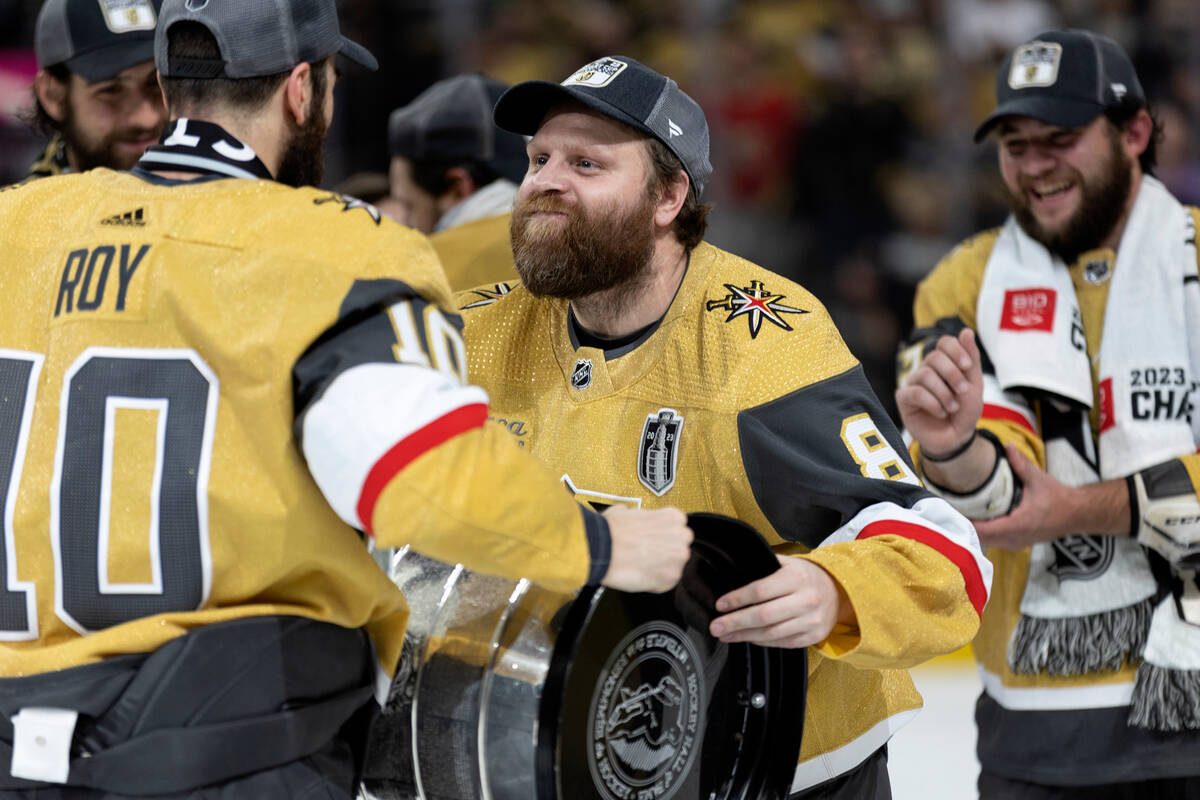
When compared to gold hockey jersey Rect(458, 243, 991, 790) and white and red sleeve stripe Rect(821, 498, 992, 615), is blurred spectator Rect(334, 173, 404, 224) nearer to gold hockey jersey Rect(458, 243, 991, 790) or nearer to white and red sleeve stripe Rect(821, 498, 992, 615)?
gold hockey jersey Rect(458, 243, 991, 790)

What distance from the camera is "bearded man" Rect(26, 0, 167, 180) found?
2.88m

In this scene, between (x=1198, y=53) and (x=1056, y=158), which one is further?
(x=1198, y=53)

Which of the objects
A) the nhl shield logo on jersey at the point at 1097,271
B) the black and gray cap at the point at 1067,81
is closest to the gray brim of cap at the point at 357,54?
the black and gray cap at the point at 1067,81

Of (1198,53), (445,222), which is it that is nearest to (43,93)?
(445,222)

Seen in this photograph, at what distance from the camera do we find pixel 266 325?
1.61m

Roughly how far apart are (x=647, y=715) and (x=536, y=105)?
3.47 feet

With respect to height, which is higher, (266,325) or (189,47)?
(189,47)

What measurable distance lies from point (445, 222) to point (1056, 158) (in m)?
1.38

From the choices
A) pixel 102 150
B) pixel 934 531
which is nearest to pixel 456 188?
pixel 102 150

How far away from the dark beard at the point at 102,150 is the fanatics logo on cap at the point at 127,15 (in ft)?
0.70

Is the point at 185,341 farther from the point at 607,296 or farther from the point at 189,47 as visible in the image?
the point at 607,296

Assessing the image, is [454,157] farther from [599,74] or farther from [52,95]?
[599,74]

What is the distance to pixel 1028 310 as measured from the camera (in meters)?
2.83

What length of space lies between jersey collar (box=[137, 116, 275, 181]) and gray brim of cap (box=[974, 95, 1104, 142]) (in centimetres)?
172
